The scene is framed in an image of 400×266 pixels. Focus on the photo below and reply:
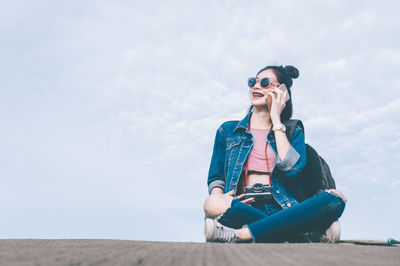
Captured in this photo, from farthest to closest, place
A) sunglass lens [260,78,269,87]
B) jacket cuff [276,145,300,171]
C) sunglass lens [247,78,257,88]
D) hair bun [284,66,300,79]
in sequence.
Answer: hair bun [284,66,300,79]
sunglass lens [247,78,257,88]
sunglass lens [260,78,269,87]
jacket cuff [276,145,300,171]

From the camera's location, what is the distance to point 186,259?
4.82 ft

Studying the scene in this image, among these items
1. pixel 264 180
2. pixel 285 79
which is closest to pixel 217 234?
pixel 264 180

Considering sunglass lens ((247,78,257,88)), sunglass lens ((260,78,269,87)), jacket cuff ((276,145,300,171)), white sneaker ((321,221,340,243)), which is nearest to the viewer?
white sneaker ((321,221,340,243))

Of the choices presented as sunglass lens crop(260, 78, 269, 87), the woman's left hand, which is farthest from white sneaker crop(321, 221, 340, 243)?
sunglass lens crop(260, 78, 269, 87)

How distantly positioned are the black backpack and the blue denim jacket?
4.7 inches

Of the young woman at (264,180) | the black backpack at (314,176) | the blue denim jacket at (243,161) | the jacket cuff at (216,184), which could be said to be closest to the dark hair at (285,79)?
the young woman at (264,180)

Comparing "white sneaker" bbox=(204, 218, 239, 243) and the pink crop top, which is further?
the pink crop top

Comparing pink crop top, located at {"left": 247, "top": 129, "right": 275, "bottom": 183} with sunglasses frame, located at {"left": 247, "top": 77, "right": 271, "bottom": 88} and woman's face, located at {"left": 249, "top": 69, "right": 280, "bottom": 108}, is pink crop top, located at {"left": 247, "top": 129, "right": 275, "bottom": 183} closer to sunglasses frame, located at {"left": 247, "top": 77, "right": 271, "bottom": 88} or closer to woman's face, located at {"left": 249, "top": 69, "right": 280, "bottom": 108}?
woman's face, located at {"left": 249, "top": 69, "right": 280, "bottom": 108}

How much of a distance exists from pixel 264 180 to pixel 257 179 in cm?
7

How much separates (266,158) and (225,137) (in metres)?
0.63

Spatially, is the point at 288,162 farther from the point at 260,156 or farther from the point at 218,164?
the point at 218,164

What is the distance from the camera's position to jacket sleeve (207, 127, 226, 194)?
407cm

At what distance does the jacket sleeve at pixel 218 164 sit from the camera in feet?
13.4

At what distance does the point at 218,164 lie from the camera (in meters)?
4.22
